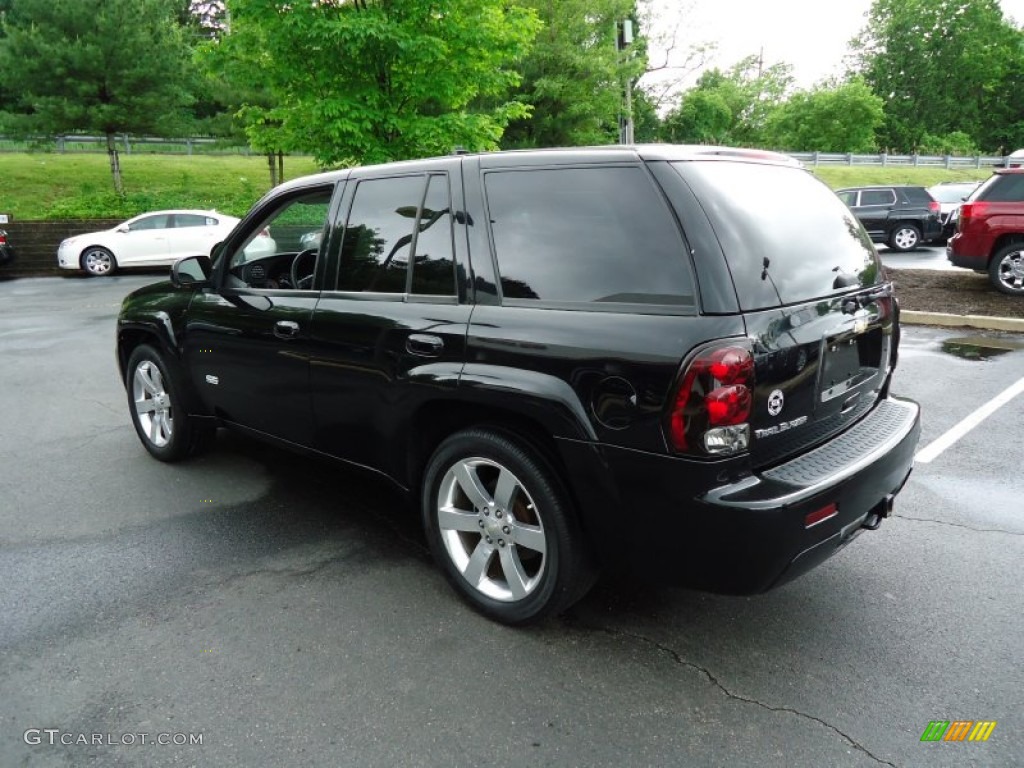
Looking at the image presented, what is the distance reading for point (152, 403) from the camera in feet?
16.2

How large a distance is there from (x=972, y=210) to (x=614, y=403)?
10.3 m

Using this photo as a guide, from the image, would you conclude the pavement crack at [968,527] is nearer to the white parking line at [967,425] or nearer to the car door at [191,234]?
the white parking line at [967,425]

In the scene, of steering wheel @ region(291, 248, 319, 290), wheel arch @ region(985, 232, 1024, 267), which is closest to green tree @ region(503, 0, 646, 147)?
wheel arch @ region(985, 232, 1024, 267)

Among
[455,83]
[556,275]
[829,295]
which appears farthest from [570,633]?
[455,83]

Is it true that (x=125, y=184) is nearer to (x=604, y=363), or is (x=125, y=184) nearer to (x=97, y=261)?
(x=97, y=261)

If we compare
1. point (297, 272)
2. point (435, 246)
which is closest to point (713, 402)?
point (435, 246)

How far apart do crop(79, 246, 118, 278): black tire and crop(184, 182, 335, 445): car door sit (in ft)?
53.6

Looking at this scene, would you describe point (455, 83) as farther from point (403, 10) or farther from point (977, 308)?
point (977, 308)

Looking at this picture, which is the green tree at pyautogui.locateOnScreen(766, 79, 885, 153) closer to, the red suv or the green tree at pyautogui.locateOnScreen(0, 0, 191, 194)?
the green tree at pyautogui.locateOnScreen(0, 0, 191, 194)

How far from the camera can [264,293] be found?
393cm

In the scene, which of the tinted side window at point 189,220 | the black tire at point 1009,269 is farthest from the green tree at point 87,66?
the black tire at point 1009,269

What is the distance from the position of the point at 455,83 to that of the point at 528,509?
10412mm

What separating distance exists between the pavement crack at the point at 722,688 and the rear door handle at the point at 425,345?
1240mm

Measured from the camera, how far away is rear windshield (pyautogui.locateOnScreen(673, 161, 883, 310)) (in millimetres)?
2492
